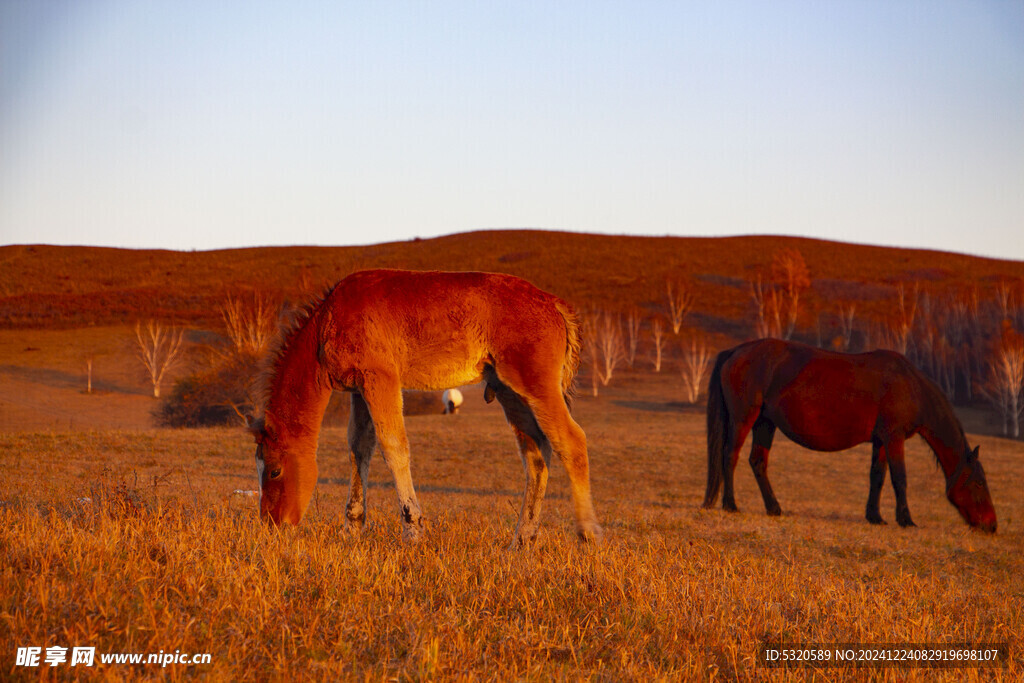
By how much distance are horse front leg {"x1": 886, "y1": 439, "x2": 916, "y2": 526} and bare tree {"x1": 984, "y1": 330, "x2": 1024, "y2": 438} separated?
30.8m

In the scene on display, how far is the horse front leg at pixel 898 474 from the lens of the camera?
12688 mm

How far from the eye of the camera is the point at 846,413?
12750mm

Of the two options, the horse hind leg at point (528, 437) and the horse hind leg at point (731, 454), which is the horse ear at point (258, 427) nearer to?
the horse hind leg at point (528, 437)

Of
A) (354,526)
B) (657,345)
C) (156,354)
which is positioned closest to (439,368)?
(354,526)

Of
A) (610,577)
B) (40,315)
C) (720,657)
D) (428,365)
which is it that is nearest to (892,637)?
(720,657)

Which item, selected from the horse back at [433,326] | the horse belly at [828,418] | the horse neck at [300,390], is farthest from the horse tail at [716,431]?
the horse neck at [300,390]

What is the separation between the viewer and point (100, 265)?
5403cm

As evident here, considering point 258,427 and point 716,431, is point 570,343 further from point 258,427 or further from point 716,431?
point 716,431

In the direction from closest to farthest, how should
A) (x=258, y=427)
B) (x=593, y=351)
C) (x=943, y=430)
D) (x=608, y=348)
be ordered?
(x=258, y=427), (x=943, y=430), (x=593, y=351), (x=608, y=348)

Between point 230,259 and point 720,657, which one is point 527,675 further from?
point 230,259

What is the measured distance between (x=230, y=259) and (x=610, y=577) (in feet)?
297

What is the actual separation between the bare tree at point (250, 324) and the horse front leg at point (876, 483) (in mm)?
19436

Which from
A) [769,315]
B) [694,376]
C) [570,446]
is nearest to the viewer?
[570,446]

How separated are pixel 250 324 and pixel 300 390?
25.7 metres
